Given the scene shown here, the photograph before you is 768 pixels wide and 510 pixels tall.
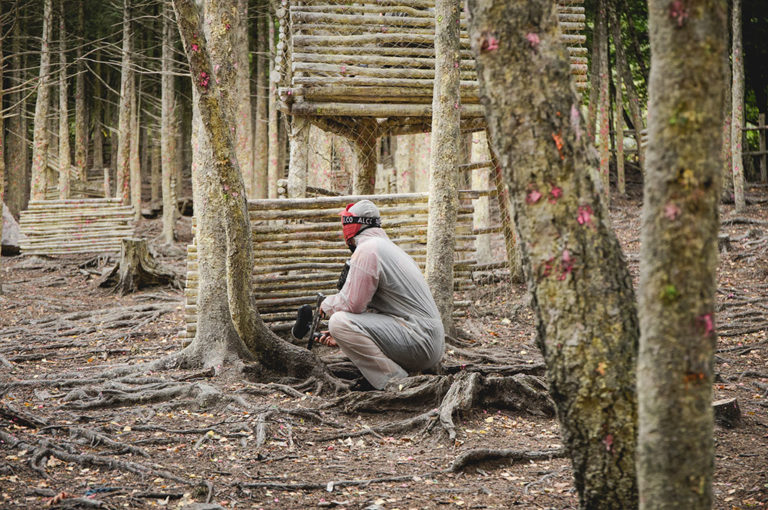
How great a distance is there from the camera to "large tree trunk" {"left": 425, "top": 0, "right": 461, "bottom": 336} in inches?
270

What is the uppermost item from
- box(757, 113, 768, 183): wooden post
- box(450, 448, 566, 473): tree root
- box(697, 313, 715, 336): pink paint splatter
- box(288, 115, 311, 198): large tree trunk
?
box(757, 113, 768, 183): wooden post

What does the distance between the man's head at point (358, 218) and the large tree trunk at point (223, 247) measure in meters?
0.83

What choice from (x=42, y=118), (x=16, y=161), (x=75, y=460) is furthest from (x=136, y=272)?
(x=16, y=161)

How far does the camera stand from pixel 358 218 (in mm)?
5938

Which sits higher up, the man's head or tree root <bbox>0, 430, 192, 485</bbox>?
the man's head

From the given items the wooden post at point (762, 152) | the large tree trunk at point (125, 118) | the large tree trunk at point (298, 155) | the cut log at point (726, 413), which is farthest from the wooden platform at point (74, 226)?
the wooden post at point (762, 152)

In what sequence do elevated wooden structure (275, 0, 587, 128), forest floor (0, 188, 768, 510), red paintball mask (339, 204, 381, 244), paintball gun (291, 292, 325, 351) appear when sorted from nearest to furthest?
1. forest floor (0, 188, 768, 510)
2. red paintball mask (339, 204, 381, 244)
3. paintball gun (291, 292, 325, 351)
4. elevated wooden structure (275, 0, 587, 128)

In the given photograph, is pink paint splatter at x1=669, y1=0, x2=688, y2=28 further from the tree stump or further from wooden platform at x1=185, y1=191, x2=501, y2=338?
the tree stump

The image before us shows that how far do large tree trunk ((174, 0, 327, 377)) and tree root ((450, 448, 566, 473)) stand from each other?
2.17 metres

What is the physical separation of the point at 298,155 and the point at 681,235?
8.08m

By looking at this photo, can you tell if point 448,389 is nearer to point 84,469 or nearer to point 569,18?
point 84,469

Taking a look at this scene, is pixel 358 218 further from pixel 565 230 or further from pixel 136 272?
pixel 136 272

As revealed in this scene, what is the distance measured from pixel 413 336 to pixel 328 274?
2281mm

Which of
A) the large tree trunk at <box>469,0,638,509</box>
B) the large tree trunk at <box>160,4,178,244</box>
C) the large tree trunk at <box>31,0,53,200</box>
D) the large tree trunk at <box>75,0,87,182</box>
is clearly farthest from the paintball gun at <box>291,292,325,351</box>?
the large tree trunk at <box>75,0,87,182</box>
